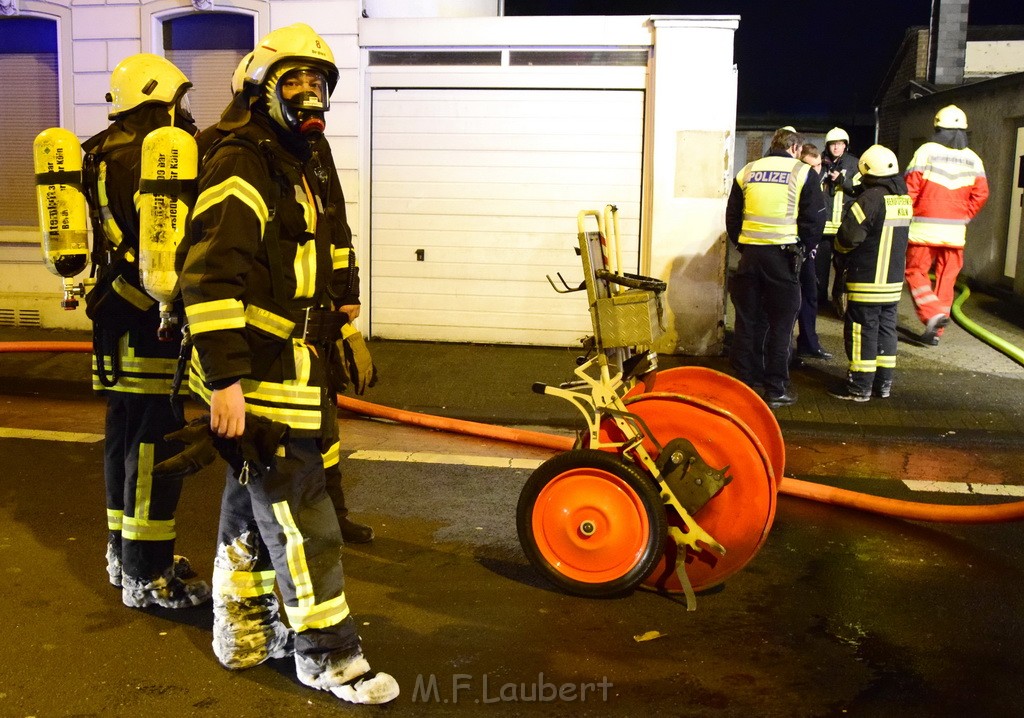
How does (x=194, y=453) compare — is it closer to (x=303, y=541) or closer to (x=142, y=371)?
(x=303, y=541)

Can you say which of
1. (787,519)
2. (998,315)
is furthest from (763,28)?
(787,519)

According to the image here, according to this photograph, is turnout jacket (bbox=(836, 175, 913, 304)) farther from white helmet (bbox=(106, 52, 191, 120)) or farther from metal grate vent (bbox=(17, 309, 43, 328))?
metal grate vent (bbox=(17, 309, 43, 328))

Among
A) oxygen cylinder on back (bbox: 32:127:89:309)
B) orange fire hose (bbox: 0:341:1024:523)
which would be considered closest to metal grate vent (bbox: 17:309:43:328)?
orange fire hose (bbox: 0:341:1024:523)

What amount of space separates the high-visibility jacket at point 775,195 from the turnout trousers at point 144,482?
212 inches

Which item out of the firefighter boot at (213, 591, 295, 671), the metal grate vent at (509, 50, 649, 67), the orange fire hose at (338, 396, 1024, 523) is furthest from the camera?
the metal grate vent at (509, 50, 649, 67)

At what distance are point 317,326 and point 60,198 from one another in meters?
1.43

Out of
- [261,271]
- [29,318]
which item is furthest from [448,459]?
[29,318]

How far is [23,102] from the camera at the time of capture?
38.7ft

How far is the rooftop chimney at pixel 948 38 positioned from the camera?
20.4 metres

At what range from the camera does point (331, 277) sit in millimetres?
3979

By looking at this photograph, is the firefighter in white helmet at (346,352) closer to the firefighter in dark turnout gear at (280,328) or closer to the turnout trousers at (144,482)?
the firefighter in dark turnout gear at (280,328)

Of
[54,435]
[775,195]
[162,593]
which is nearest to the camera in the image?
[162,593]

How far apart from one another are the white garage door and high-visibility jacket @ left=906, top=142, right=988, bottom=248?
2.61 metres

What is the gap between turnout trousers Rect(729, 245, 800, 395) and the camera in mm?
8586
